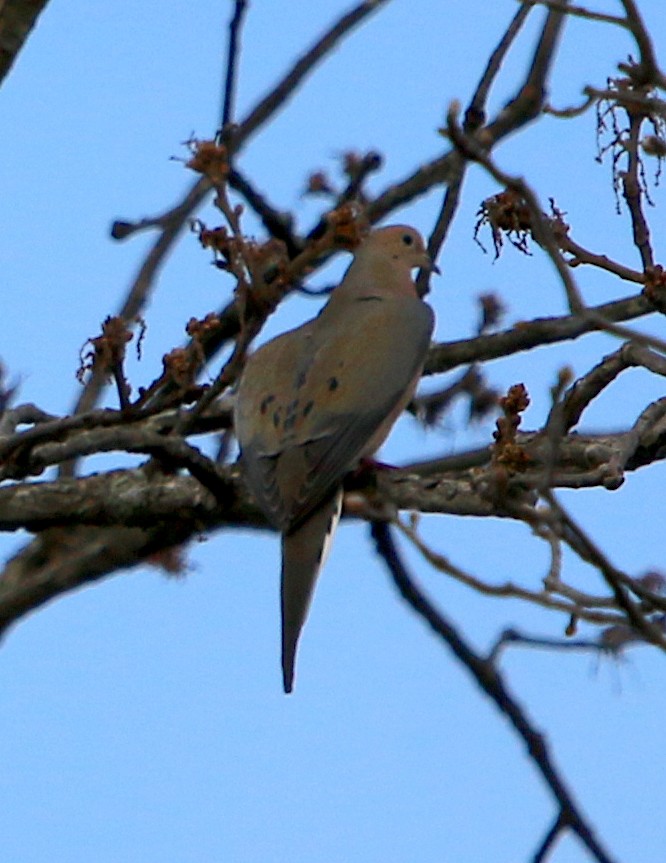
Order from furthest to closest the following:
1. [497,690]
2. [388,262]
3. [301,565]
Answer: [388,262], [301,565], [497,690]

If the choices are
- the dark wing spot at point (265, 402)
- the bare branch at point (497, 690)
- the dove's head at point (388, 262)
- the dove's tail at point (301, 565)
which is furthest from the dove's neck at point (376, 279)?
the bare branch at point (497, 690)

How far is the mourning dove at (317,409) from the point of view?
4.67 meters

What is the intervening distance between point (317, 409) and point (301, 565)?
59cm

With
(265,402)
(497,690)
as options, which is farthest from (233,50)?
(497,690)

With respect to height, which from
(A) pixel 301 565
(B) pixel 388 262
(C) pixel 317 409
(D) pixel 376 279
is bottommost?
(A) pixel 301 565

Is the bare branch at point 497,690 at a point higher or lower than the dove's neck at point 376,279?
lower

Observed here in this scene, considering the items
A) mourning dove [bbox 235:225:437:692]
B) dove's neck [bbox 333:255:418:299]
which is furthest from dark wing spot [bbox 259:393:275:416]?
dove's neck [bbox 333:255:418:299]

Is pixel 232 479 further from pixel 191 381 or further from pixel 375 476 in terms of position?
pixel 191 381

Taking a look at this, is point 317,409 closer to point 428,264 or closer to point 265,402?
point 265,402

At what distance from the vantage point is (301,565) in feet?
15.2

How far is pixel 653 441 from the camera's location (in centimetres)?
437

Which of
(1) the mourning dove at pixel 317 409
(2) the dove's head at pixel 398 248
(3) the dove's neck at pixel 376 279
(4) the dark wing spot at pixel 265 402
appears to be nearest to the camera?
(1) the mourning dove at pixel 317 409

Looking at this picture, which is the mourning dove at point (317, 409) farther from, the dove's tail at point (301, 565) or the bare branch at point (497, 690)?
the bare branch at point (497, 690)

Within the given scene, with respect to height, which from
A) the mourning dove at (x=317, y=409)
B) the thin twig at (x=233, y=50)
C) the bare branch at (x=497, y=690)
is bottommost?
the bare branch at (x=497, y=690)
